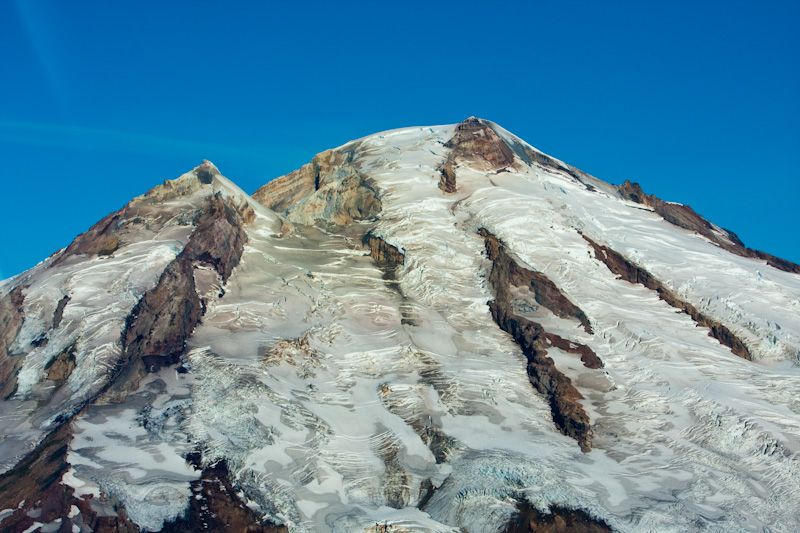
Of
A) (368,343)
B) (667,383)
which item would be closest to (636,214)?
(667,383)

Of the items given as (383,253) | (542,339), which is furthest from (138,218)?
(542,339)

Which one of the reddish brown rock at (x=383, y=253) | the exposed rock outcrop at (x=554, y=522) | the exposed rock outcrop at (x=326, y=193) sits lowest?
the exposed rock outcrop at (x=554, y=522)

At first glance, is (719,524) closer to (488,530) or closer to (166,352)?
(488,530)

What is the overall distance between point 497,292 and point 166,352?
26685 mm

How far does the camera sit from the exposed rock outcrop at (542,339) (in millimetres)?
49125

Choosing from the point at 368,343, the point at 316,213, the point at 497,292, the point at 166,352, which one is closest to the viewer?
the point at 166,352

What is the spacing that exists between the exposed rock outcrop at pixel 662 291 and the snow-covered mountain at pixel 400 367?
242mm

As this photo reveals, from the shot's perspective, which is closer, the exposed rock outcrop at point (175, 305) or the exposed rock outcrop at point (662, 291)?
the exposed rock outcrop at point (175, 305)

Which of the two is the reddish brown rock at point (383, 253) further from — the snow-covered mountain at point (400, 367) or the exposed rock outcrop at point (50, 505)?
the exposed rock outcrop at point (50, 505)

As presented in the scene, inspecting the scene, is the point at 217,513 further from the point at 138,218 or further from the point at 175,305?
the point at 138,218

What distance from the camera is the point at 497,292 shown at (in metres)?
63.5

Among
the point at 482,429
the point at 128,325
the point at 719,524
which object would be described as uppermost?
the point at 128,325

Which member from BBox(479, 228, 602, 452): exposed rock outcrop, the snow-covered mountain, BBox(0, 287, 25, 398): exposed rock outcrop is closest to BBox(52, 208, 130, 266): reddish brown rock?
the snow-covered mountain

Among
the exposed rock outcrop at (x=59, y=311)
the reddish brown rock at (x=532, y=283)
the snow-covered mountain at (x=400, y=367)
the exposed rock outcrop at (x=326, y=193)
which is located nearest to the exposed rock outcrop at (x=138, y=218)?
the snow-covered mountain at (x=400, y=367)
